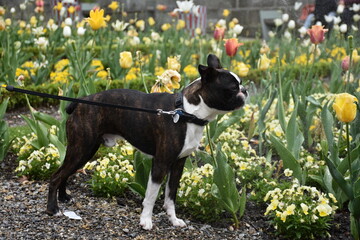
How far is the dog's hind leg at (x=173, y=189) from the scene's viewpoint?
9.34 feet

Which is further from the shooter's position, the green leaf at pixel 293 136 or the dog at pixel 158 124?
the green leaf at pixel 293 136

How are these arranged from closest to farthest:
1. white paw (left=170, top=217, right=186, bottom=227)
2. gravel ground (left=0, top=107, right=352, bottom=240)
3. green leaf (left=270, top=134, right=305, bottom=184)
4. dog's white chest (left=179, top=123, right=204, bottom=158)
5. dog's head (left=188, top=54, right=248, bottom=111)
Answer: dog's head (left=188, top=54, right=248, bottom=111) → dog's white chest (left=179, top=123, right=204, bottom=158) → gravel ground (left=0, top=107, right=352, bottom=240) → white paw (left=170, top=217, right=186, bottom=227) → green leaf (left=270, top=134, right=305, bottom=184)

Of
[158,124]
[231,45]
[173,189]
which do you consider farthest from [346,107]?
[231,45]

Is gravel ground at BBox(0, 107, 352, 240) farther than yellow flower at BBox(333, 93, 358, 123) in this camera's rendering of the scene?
Yes

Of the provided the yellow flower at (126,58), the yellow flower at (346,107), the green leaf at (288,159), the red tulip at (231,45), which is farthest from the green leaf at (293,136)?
the yellow flower at (126,58)

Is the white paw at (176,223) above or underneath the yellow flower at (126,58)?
underneath

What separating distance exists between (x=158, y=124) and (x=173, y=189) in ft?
1.30

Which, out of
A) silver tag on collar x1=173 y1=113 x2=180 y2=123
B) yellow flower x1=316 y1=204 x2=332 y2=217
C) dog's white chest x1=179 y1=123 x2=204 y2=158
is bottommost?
yellow flower x1=316 y1=204 x2=332 y2=217

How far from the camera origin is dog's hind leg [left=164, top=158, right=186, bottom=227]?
2846 mm

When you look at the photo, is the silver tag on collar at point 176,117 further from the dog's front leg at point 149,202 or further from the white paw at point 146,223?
the white paw at point 146,223

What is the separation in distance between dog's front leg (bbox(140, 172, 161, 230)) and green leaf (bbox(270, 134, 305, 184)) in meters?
0.80

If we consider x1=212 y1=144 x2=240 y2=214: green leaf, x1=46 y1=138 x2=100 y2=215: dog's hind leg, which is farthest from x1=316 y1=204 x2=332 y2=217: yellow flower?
x1=46 y1=138 x2=100 y2=215: dog's hind leg

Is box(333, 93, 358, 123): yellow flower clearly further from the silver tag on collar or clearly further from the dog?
the silver tag on collar

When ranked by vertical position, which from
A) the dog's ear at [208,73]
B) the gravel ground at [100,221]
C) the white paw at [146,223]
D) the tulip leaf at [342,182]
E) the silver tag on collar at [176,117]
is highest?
the dog's ear at [208,73]
